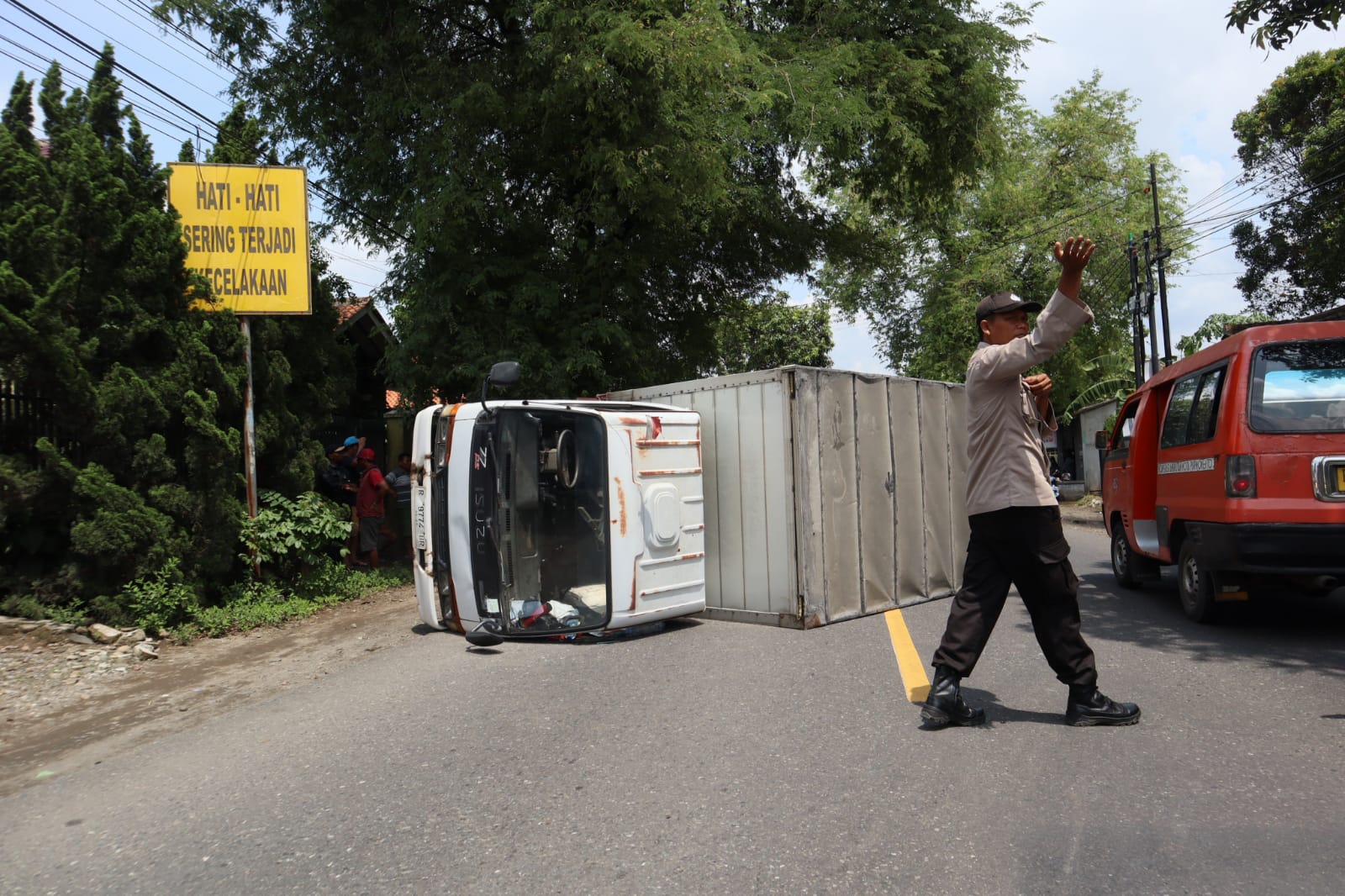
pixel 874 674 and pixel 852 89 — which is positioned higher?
pixel 852 89

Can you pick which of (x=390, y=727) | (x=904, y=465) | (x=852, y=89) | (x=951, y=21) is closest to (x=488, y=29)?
(x=852, y=89)

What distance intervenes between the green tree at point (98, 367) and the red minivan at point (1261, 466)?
8029 mm

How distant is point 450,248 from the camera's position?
1164cm

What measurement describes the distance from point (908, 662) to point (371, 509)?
7.69 m

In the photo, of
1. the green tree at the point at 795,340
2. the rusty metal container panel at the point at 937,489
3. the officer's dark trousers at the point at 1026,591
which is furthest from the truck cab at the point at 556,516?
the green tree at the point at 795,340

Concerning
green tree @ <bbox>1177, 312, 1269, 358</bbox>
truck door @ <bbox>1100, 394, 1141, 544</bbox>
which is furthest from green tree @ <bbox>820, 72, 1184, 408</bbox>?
truck door @ <bbox>1100, 394, 1141, 544</bbox>

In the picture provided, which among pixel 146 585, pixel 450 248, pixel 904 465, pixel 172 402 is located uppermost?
pixel 450 248

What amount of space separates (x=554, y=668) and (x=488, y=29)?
9848mm

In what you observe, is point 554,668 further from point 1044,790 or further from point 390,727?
point 1044,790

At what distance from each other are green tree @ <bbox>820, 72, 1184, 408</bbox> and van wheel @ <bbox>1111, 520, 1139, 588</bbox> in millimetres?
20694

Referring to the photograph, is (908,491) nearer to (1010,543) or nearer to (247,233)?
(1010,543)

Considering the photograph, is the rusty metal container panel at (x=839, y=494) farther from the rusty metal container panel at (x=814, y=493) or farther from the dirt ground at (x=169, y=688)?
the dirt ground at (x=169, y=688)

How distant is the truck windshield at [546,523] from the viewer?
6.89 m

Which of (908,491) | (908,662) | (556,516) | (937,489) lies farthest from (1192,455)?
(556,516)
